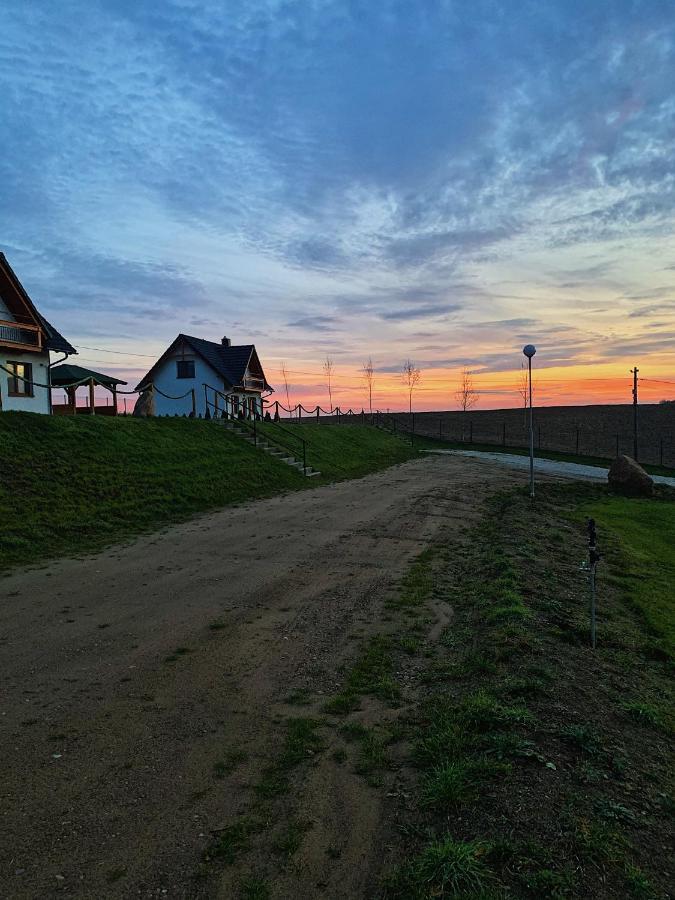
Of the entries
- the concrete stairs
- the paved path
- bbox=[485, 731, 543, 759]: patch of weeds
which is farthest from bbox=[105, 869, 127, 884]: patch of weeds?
the paved path

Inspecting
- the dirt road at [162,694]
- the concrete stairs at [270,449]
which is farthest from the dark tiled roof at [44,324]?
the dirt road at [162,694]

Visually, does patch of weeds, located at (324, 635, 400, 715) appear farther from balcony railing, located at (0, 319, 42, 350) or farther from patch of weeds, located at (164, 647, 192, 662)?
balcony railing, located at (0, 319, 42, 350)

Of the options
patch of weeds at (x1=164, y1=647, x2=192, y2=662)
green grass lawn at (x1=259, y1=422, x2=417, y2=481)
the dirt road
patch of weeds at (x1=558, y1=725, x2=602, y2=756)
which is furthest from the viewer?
green grass lawn at (x1=259, y1=422, x2=417, y2=481)

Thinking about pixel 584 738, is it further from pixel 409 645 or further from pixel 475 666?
pixel 409 645

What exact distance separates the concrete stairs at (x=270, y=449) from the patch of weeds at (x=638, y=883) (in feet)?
68.6

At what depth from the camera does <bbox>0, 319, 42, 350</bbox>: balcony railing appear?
82.1ft

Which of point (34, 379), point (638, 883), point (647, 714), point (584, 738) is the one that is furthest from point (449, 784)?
point (34, 379)

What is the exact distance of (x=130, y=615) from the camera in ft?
24.7

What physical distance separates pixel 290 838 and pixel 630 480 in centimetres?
2356

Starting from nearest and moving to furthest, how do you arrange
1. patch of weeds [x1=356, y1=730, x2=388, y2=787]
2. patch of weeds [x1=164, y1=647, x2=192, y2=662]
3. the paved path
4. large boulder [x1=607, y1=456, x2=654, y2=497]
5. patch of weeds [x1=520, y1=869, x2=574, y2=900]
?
patch of weeds [x1=520, y1=869, x2=574, y2=900] < patch of weeds [x1=356, y1=730, x2=388, y2=787] < patch of weeds [x1=164, y1=647, x2=192, y2=662] < large boulder [x1=607, y1=456, x2=654, y2=497] < the paved path

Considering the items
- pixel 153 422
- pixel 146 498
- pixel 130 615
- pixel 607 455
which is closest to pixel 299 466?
pixel 153 422

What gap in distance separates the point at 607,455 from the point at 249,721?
46903 millimetres

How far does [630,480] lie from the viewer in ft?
75.9

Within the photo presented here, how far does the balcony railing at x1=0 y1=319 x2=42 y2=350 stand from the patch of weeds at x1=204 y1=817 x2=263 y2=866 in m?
26.7
